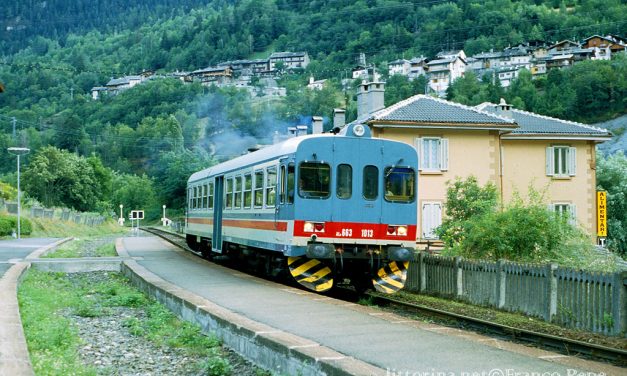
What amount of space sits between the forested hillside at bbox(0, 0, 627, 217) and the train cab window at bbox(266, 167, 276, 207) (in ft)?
98.7

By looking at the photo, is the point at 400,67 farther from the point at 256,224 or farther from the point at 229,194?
the point at 256,224

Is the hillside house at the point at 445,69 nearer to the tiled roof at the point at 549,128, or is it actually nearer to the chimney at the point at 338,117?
the tiled roof at the point at 549,128

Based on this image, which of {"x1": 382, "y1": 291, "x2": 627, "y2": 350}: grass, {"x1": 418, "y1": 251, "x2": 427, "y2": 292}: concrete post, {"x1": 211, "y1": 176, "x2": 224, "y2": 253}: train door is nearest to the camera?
{"x1": 382, "y1": 291, "x2": 627, "y2": 350}: grass

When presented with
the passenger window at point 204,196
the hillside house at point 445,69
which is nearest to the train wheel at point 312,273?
the passenger window at point 204,196

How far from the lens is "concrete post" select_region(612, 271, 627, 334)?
9750 millimetres

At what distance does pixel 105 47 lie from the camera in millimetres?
197875

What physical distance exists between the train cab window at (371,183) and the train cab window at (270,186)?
176 cm

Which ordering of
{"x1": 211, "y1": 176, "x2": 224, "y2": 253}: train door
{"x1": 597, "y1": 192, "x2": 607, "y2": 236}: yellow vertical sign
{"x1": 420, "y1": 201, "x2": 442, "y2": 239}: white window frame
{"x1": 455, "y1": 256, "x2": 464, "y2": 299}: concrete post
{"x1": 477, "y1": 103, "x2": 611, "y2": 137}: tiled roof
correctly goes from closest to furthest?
{"x1": 455, "y1": 256, "x2": 464, "y2": 299}: concrete post, {"x1": 211, "y1": 176, "x2": 224, "y2": 253}: train door, {"x1": 420, "y1": 201, "x2": 442, "y2": 239}: white window frame, {"x1": 477, "y1": 103, "x2": 611, "y2": 137}: tiled roof, {"x1": 597, "y1": 192, "x2": 607, "y2": 236}: yellow vertical sign

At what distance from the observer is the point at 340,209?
13.7 m

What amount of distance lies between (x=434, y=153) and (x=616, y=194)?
58.3 ft

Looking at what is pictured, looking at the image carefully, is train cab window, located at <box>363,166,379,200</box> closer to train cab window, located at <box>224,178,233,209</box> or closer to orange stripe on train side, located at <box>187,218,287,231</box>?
orange stripe on train side, located at <box>187,218,287,231</box>

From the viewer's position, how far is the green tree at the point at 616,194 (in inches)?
1526

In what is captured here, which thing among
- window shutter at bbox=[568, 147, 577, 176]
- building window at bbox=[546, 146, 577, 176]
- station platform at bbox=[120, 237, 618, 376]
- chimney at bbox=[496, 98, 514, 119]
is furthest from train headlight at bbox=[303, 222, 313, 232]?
chimney at bbox=[496, 98, 514, 119]

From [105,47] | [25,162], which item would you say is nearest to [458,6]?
[105,47]
